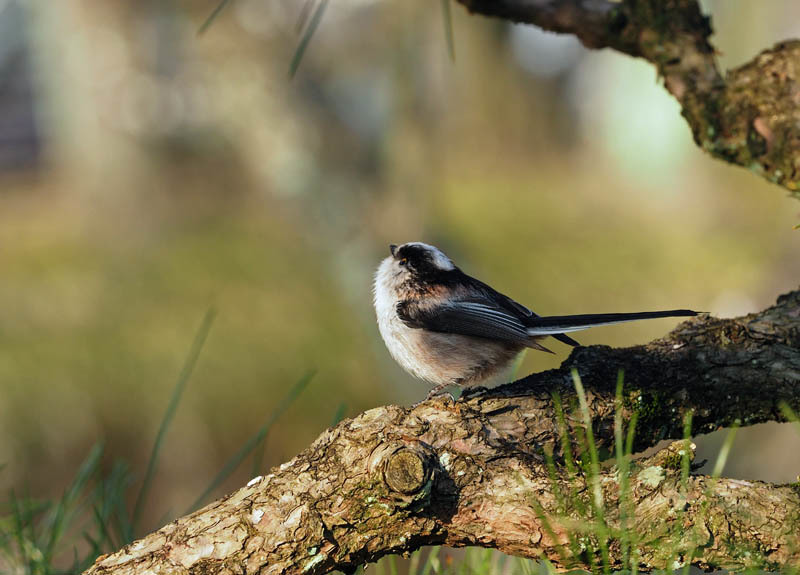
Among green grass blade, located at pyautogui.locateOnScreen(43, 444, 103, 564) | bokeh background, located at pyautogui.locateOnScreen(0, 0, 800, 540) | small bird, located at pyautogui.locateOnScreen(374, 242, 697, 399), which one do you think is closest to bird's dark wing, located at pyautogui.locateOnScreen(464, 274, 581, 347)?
small bird, located at pyautogui.locateOnScreen(374, 242, 697, 399)

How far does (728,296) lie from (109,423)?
18.7 ft

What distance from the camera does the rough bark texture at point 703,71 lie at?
2.43 metres

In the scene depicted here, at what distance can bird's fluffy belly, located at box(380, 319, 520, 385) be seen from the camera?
8.77 feet

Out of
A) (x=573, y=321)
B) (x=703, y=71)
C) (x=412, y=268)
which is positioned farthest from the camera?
(x=412, y=268)

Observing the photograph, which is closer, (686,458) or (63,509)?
(686,458)

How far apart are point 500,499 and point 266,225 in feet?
22.0

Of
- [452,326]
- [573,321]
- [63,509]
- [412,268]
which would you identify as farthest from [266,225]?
[573,321]

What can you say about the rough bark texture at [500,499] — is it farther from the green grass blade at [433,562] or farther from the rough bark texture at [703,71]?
the rough bark texture at [703,71]

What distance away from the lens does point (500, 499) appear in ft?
5.40

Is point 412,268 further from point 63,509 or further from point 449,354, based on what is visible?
point 63,509

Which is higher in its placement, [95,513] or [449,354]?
[449,354]

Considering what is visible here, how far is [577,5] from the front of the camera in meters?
2.65

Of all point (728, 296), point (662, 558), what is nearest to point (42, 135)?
point (728, 296)

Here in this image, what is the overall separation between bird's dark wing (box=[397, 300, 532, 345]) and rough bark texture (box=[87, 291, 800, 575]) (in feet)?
2.03
